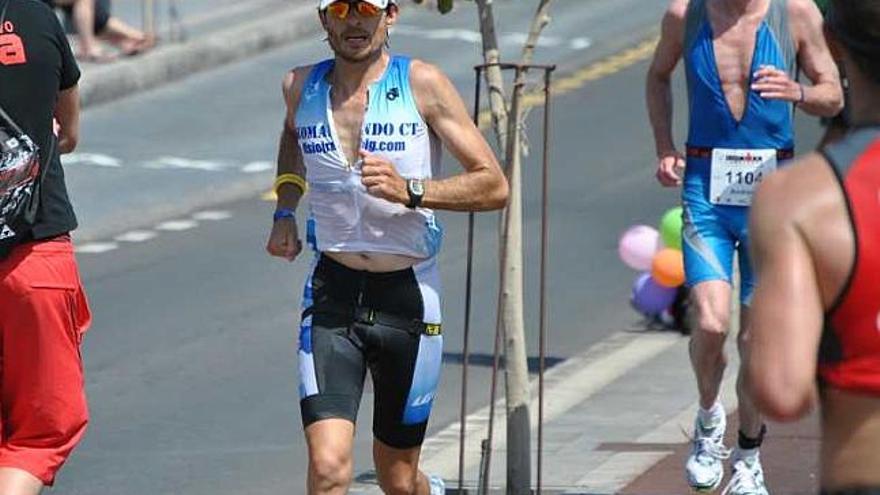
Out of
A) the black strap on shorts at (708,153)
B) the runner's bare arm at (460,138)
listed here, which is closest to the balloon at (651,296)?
the black strap on shorts at (708,153)

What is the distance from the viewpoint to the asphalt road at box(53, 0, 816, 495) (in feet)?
34.5

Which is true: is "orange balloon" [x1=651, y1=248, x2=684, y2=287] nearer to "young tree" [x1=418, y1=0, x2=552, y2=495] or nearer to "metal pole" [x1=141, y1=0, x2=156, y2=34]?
"young tree" [x1=418, y1=0, x2=552, y2=495]

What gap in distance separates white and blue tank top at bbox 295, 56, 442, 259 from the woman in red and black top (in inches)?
119

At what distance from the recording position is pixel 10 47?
6730 mm

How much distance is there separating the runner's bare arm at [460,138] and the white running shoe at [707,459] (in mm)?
1840

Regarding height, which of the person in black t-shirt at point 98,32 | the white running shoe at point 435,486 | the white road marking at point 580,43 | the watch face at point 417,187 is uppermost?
the watch face at point 417,187

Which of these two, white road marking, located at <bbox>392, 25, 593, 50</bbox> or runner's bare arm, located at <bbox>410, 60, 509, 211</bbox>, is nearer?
runner's bare arm, located at <bbox>410, 60, 509, 211</bbox>

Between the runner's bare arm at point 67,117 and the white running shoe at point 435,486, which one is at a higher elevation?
the runner's bare arm at point 67,117

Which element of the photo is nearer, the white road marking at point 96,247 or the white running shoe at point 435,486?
the white running shoe at point 435,486

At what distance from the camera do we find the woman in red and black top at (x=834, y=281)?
4.20 m

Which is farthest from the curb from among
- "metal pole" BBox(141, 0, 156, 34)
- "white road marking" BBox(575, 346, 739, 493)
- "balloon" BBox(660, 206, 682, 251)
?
"white road marking" BBox(575, 346, 739, 493)

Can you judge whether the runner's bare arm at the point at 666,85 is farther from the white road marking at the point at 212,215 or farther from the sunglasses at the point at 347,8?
the white road marking at the point at 212,215

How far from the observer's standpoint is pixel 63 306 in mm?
6891

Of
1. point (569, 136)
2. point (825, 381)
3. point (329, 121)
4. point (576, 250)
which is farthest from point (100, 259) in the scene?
point (825, 381)
